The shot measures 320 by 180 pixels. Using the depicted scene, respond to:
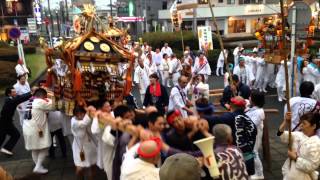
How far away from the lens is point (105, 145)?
17.7ft

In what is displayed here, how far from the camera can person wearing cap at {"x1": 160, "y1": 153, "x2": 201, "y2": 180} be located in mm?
2471

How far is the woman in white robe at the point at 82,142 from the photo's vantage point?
5754 millimetres

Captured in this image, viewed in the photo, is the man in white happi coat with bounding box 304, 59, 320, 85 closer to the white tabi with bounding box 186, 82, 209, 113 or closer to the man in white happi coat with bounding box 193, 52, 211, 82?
the man in white happi coat with bounding box 193, 52, 211, 82

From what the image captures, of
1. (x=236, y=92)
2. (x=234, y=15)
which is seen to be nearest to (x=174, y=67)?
(x=236, y=92)

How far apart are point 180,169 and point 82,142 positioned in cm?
376

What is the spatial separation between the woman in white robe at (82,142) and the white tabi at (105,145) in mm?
289

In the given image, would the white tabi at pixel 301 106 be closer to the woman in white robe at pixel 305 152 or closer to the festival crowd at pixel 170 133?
the festival crowd at pixel 170 133

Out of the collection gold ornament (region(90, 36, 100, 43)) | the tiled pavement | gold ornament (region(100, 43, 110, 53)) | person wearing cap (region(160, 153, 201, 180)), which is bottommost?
the tiled pavement

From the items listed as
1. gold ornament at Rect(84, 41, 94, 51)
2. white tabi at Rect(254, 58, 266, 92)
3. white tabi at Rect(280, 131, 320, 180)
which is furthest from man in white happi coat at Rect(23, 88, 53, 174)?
white tabi at Rect(254, 58, 266, 92)

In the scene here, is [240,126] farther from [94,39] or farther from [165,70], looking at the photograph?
[165,70]

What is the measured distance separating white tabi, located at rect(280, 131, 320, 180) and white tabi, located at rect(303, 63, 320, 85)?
25.9 feet

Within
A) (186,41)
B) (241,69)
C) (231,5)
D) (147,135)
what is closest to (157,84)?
(147,135)

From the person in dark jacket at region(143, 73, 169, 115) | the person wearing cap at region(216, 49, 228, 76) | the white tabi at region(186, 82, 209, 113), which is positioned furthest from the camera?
the person wearing cap at region(216, 49, 228, 76)

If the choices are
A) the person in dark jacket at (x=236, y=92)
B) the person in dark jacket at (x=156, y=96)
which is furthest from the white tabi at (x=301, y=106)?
the person in dark jacket at (x=156, y=96)
